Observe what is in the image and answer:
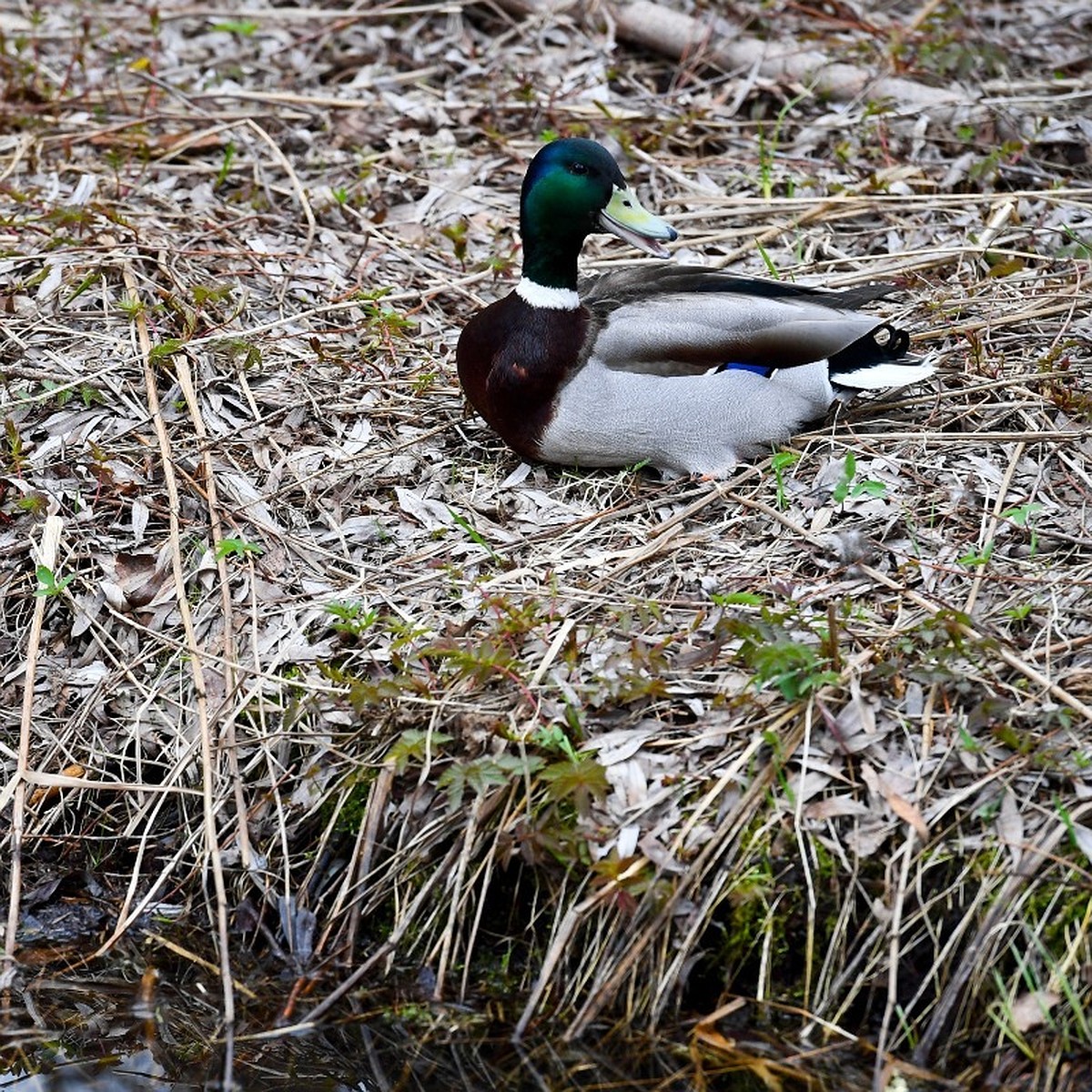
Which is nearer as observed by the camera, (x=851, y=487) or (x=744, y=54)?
(x=851, y=487)

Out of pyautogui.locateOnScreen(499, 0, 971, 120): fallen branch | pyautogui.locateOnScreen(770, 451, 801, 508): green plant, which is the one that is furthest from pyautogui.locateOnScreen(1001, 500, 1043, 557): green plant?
pyautogui.locateOnScreen(499, 0, 971, 120): fallen branch

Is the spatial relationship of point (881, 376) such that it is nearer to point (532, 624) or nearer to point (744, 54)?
point (532, 624)

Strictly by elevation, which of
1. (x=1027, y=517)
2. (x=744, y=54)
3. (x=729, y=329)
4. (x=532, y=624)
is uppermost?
(x=744, y=54)

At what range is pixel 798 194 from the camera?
237 inches

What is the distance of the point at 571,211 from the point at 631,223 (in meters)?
0.18

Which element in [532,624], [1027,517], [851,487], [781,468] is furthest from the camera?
[781,468]

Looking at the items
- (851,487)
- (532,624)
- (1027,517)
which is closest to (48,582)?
(532,624)

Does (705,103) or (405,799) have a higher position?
(705,103)

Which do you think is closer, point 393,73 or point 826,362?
point 826,362

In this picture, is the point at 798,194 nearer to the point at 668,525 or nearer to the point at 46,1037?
the point at 668,525

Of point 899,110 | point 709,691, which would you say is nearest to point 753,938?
point 709,691

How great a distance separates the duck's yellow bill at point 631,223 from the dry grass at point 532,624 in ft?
2.37

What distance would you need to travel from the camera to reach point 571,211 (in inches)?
181

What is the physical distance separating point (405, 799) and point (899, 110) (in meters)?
4.10
